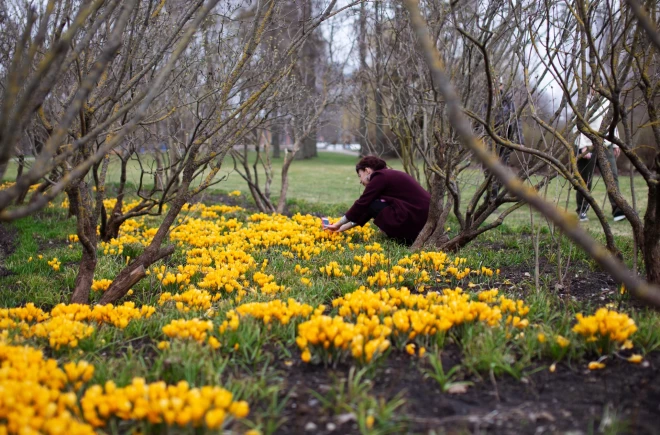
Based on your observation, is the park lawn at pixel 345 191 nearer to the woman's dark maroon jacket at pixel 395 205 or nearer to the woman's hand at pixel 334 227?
the woman's dark maroon jacket at pixel 395 205

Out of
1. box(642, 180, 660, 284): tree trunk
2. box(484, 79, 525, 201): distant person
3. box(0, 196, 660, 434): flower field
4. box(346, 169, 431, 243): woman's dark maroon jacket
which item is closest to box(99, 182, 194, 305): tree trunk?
box(0, 196, 660, 434): flower field

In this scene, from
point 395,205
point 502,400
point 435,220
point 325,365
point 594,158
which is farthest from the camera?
point 395,205

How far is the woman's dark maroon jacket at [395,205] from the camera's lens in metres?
6.88

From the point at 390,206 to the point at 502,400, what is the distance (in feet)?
15.1

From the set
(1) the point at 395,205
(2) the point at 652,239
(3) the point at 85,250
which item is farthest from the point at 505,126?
(3) the point at 85,250

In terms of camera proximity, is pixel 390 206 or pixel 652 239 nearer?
pixel 652 239

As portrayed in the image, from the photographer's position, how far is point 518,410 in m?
2.38

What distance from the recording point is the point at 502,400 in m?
2.52

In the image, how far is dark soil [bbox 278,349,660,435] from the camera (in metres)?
2.26

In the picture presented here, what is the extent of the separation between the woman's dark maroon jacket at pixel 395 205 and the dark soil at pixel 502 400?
3.99 meters

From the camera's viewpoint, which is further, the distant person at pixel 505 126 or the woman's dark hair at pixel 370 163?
the woman's dark hair at pixel 370 163

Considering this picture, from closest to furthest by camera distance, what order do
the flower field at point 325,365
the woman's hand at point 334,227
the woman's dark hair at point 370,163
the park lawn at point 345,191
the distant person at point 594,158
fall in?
the flower field at point 325,365, the distant person at point 594,158, the woman's hand at point 334,227, the woman's dark hair at point 370,163, the park lawn at point 345,191

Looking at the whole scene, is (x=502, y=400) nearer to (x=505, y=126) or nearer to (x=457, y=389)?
(x=457, y=389)

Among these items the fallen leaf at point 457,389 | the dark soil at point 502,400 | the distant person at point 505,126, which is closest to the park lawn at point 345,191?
the distant person at point 505,126
